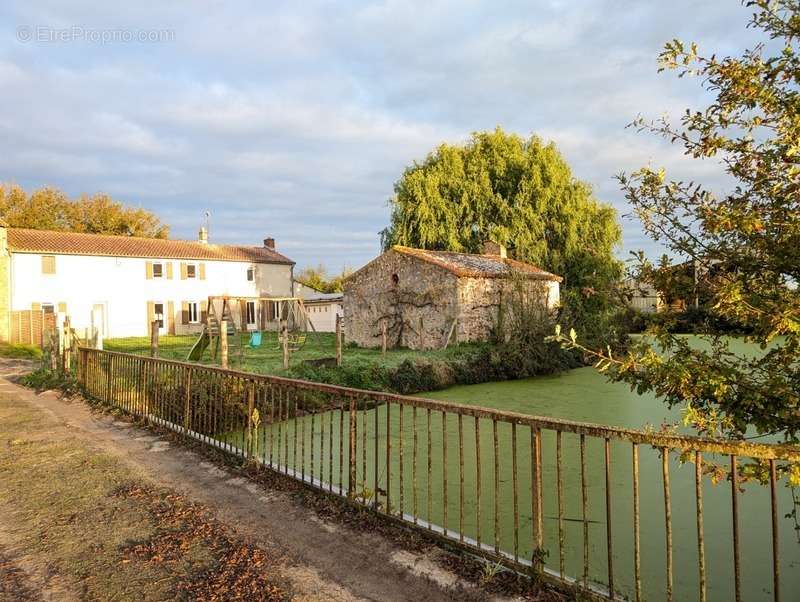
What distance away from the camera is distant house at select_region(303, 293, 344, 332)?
35869 millimetres

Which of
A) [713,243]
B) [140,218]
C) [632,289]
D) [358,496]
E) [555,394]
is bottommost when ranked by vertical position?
[555,394]

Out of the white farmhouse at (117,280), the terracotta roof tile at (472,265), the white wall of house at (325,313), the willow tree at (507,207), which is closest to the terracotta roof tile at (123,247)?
the white farmhouse at (117,280)


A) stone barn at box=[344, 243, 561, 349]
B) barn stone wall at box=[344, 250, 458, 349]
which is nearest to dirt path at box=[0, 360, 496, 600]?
stone barn at box=[344, 243, 561, 349]

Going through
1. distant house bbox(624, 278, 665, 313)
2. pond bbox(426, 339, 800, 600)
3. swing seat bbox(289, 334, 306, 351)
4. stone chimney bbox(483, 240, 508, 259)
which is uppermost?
stone chimney bbox(483, 240, 508, 259)

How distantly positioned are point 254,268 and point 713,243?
116 ft

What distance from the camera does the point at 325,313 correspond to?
36781mm

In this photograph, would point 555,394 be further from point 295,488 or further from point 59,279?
point 59,279

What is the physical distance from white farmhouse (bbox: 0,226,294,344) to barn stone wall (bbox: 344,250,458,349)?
39.1ft

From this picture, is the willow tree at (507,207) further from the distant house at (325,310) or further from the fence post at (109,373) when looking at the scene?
the fence post at (109,373)

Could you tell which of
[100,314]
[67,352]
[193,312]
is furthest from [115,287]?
[67,352]

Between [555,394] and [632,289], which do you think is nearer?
[632,289]

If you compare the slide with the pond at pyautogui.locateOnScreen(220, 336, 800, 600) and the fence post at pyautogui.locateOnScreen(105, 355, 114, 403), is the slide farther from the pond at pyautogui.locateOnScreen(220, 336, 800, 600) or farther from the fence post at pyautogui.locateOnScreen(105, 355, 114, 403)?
the pond at pyautogui.locateOnScreen(220, 336, 800, 600)

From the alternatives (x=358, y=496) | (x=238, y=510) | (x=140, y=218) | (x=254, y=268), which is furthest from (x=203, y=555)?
(x=140, y=218)

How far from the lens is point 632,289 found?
3814mm
